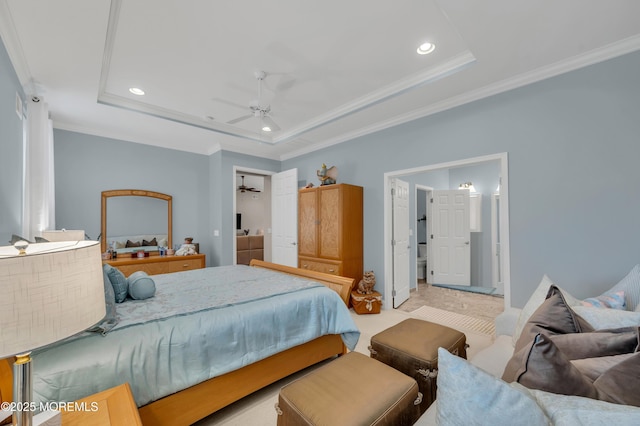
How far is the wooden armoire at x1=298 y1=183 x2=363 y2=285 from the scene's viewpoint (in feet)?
12.6

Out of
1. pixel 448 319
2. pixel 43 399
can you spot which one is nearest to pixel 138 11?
pixel 43 399

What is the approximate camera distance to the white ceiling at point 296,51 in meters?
1.82

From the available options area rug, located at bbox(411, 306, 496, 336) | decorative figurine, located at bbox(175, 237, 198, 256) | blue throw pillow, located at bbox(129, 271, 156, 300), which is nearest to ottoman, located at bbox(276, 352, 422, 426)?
blue throw pillow, located at bbox(129, 271, 156, 300)

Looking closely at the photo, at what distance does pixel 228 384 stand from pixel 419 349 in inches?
50.6

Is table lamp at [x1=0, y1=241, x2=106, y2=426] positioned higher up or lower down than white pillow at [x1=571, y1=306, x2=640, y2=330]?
higher up

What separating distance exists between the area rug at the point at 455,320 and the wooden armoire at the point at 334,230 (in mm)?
1037

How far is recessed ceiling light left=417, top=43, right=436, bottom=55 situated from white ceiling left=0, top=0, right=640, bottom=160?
0.05 m

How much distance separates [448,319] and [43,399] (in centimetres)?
380

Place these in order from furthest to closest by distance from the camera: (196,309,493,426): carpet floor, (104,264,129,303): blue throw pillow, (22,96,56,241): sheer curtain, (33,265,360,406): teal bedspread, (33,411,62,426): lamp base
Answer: (22,96,56,241): sheer curtain → (104,264,129,303): blue throw pillow → (196,309,493,426): carpet floor → (33,265,360,406): teal bedspread → (33,411,62,426): lamp base

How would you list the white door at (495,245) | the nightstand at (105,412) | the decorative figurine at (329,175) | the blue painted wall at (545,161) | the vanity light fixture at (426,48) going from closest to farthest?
the nightstand at (105,412) < the blue painted wall at (545,161) < the vanity light fixture at (426,48) < the decorative figurine at (329,175) < the white door at (495,245)

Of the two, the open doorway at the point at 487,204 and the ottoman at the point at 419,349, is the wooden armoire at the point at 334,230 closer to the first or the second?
the open doorway at the point at 487,204

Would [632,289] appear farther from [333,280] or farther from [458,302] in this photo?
[458,302]

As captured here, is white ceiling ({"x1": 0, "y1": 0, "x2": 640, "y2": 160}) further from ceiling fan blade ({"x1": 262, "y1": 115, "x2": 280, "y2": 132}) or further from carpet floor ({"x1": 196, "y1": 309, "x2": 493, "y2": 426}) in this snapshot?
carpet floor ({"x1": 196, "y1": 309, "x2": 493, "y2": 426})

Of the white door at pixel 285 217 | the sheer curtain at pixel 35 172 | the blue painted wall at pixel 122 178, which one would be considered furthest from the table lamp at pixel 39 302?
the blue painted wall at pixel 122 178
